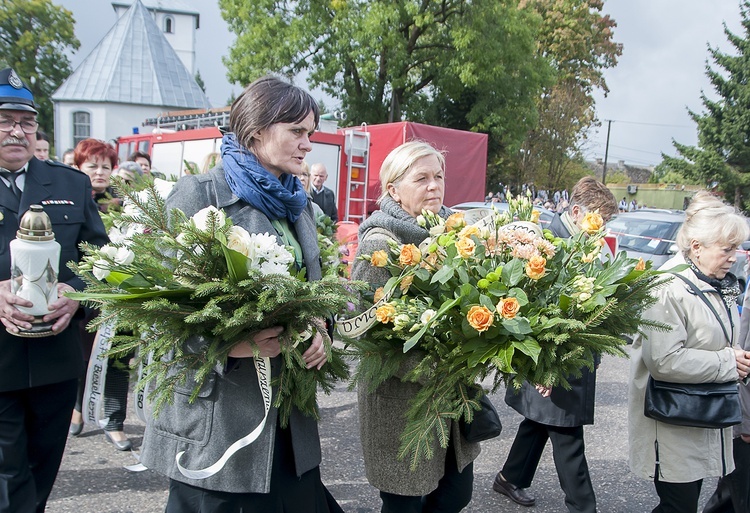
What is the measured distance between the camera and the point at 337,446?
14.0 feet

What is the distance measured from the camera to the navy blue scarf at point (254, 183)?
6.26ft

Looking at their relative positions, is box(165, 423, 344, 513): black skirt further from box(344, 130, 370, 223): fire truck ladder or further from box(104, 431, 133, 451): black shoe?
box(344, 130, 370, 223): fire truck ladder

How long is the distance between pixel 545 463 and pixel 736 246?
2.11 meters

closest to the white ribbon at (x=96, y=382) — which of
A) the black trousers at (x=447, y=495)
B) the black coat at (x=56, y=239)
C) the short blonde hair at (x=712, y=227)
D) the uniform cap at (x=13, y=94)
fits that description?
the black coat at (x=56, y=239)

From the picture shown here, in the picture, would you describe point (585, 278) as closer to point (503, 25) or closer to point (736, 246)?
point (736, 246)

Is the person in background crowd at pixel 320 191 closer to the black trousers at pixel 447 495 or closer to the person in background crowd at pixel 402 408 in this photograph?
the person in background crowd at pixel 402 408

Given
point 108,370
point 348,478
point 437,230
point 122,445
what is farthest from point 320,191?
point 437,230

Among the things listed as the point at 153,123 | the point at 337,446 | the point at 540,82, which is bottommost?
the point at 337,446

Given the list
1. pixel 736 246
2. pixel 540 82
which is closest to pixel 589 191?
pixel 736 246

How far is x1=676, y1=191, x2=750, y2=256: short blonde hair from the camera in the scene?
2.72m

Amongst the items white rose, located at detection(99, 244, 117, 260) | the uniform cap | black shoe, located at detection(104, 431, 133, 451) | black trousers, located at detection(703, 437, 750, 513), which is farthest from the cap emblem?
black trousers, located at detection(703, 437, 750, 513)

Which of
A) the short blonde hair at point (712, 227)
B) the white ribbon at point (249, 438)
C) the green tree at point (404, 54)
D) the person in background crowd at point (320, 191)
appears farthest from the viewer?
the green tree at point (404, 54)

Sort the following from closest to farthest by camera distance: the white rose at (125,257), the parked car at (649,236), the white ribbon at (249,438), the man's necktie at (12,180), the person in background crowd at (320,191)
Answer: the white rose at (125,257) < the white ribbon at (249,438) < the man's necktie at (12,180) < the person in background crowd at (320,191) < the parked car at (649,236)

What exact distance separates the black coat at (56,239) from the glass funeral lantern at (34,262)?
0.55 ft
